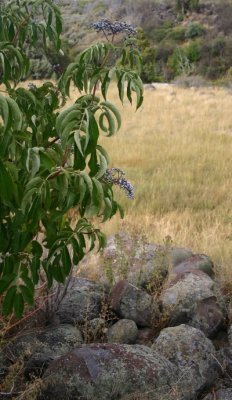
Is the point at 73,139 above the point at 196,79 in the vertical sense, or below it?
above

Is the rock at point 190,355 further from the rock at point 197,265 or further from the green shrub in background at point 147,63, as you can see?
the green shrub in background at point 147,63

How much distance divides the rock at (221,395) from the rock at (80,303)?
30.3 inches

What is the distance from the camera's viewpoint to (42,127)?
232cm

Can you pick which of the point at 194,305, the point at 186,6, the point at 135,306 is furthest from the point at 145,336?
the point at 186,6

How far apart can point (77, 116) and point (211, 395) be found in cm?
166

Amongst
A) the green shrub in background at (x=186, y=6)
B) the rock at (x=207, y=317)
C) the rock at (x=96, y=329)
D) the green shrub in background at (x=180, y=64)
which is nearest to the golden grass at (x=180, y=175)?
the rock at (x=207, y=317)

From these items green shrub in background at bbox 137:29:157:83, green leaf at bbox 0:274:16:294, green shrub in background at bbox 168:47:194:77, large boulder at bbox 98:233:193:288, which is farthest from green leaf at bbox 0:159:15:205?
green shrub in background at bbox 137:29:157:83

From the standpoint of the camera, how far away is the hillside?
29.0 m

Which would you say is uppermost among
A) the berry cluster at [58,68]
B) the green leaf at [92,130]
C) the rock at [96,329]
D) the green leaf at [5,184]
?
the berry cluster at [58,68]

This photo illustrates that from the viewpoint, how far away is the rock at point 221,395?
2.68 m

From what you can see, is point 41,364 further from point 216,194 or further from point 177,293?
point 216,194

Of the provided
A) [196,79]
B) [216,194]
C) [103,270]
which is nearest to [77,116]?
[103,270]

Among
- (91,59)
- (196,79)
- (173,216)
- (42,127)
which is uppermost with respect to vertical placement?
(91,59)

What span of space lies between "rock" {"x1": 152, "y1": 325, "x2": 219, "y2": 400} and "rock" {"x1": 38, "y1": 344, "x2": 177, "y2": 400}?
171mm
